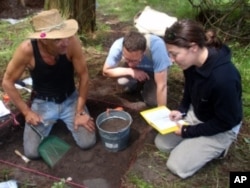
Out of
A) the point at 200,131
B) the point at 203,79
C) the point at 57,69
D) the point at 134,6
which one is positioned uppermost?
the point at 203,79

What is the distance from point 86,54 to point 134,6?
2.26 meters

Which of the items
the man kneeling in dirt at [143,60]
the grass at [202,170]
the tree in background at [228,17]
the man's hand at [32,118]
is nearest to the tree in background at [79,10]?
the grass at [202,170]

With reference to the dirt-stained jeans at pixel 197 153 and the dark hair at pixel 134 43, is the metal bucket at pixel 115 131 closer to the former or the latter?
the dirt-stained jeans at pixel 197 153

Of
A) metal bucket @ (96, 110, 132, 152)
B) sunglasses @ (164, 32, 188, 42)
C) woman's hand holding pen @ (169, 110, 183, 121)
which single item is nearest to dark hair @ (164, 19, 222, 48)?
sunglasses @ (164, 32, 188, 42)

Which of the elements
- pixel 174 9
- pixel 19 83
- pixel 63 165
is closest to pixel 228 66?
pixel 63 165

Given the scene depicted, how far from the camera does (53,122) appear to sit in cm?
291

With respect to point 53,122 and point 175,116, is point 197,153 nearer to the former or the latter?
point 175,116

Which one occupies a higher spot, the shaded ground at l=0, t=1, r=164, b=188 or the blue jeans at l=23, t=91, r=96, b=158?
the blue jeans at l=23, t=91, r=96, b=158

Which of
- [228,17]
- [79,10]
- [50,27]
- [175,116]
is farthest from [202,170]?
[228,17]

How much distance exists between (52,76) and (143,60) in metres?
0.78

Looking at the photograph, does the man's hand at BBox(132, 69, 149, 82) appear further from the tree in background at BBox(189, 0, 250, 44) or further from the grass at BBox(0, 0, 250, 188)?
the tree in background at BBox(189, 0, 250, 44)

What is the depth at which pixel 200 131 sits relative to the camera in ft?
A: 7.77

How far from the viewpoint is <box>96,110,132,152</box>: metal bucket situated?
8.52 ft

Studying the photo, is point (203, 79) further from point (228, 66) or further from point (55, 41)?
point (55, 41)
